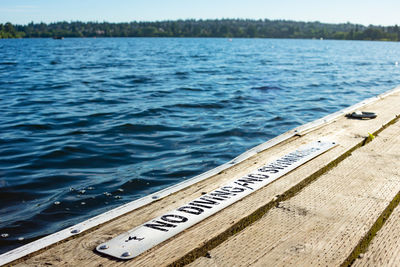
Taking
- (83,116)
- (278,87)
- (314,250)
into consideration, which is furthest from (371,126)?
(278,87)

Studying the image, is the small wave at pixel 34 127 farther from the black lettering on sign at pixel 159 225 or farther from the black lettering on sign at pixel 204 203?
the black lettering on sign at pixel 159 225

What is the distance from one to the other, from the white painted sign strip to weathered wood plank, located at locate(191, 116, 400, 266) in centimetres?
33

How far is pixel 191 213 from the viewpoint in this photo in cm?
282

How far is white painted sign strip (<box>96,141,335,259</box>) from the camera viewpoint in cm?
238

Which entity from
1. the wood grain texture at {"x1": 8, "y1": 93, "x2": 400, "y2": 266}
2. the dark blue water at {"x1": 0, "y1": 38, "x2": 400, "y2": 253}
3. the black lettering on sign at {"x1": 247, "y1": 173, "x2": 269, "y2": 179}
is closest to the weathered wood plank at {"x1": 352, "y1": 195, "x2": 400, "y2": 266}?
the wood grain texture at {"x1": 8, "y1": 93, "x2": 400, "y2": 266}

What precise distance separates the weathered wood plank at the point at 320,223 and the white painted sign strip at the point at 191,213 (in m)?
0.33

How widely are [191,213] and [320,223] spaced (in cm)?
95

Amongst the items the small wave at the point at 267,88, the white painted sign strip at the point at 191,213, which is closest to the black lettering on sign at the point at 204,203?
the white painted sign strip at the point at 191,213

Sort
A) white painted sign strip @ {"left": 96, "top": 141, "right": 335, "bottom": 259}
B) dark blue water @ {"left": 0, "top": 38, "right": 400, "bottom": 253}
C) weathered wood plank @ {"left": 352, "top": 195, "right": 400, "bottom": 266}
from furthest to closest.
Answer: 1. dark blue water @ {"left": 0, "top": 38, "right": 400, "bottom": 253}
2. white painted sign strip @ {"left": 96, "top": 141, "right": 335, "bottom": 259}
3. weathered wood plank @ {"left": 352, "top": 195, "right": 400, "bottom": 266}

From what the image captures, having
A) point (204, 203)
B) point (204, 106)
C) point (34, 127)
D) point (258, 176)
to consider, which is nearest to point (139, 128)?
point (34, 127)

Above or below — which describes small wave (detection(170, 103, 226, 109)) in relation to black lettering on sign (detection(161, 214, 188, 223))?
below

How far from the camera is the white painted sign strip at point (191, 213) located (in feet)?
7.80

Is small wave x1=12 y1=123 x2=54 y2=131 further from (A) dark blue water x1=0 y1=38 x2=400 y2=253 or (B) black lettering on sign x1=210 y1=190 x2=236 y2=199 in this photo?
(B) black lettering on sign x1=210 y1=190 x2=236 y2=199

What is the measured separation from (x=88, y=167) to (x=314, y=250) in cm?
475
